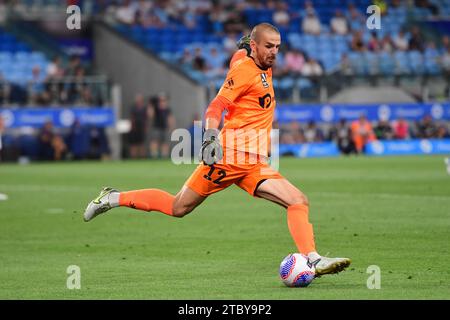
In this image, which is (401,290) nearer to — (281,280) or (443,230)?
(281,280)

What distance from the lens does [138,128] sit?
3922 centimetres

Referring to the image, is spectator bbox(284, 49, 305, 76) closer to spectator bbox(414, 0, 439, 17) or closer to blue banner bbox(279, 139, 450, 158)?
blue banner bbox(279, 139, 450, 158)

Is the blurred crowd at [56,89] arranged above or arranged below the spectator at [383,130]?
above

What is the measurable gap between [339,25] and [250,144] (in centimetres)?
3478

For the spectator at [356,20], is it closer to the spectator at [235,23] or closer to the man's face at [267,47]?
the spectator at [235,23]

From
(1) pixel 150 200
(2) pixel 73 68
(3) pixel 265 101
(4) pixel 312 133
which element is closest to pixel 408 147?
(4) pixel 312 133

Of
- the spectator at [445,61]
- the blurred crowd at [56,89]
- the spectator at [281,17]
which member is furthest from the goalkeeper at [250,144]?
the spectator at [445,61]

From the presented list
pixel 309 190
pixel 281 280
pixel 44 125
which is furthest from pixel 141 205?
pixel 44 125

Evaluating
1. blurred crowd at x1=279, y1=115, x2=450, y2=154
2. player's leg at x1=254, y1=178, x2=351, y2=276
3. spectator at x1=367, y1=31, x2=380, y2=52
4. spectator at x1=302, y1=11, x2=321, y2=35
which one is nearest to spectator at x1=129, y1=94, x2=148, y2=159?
blurred crowd at x1=279, y1=115, x2=450, y2=154

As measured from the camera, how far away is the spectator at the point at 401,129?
40.0 metres

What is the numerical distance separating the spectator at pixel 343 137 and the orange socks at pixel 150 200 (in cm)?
2753

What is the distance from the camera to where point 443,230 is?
1504cm

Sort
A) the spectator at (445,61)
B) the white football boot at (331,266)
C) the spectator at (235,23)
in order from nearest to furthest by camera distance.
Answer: the white football boot at (331,266) → the spectator at (235,23) → the spectator at (445,61)

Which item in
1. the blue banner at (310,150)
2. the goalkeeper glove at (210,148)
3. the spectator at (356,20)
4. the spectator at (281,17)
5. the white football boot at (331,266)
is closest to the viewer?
the white football boot at (331,266)
